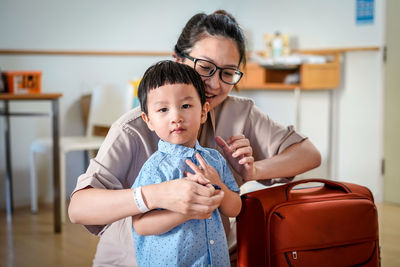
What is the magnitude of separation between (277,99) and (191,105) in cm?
314

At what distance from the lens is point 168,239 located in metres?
1.12

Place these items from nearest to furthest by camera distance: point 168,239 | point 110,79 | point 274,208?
point 168,239 → point 274,208 → point 110,79

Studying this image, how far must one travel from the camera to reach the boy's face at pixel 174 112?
114 centimetres

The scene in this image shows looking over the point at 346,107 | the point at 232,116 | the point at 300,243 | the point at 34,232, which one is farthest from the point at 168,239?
the point at 346,107

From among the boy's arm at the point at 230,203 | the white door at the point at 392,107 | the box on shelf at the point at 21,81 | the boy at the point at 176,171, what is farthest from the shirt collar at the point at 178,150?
the white door at the point at 392,107

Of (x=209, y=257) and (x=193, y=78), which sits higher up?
(x=193, y=78)

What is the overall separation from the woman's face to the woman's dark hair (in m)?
0.02

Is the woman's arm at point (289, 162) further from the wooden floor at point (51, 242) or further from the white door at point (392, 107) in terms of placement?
the white door at point (392, 107)

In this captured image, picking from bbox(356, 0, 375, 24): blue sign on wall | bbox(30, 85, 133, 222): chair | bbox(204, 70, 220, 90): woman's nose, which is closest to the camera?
bbox(204, 70, 220, 90): woman's nose

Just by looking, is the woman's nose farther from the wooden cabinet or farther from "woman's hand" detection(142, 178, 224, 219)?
the wooden cabinet

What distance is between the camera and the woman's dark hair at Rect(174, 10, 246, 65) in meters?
1.41

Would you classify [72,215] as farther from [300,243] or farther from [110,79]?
[110,79]

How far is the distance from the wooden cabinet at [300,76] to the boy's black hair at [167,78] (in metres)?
2.46

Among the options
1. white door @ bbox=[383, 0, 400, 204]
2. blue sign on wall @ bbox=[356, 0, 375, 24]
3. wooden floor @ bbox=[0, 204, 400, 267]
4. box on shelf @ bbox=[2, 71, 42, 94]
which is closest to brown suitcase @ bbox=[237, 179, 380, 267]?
wooden floor @ bbox=[0, 204, 400, 267]
